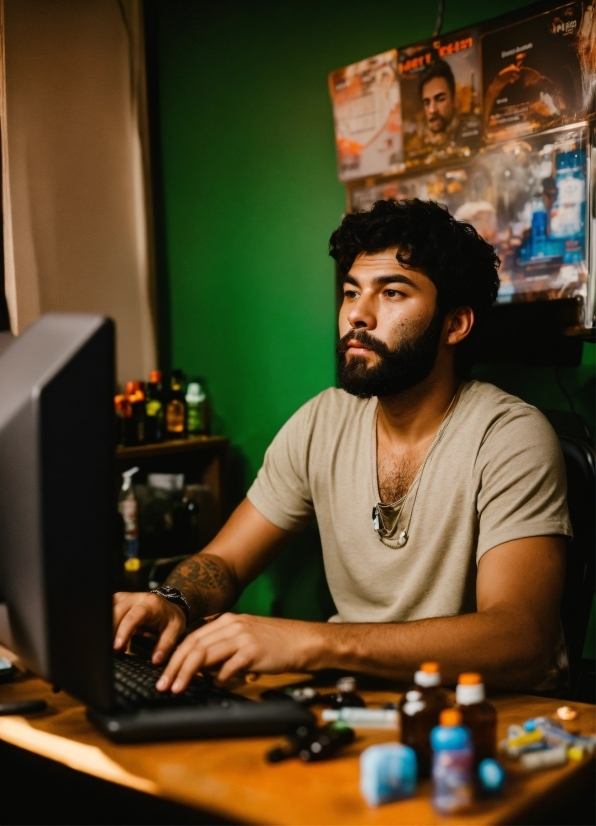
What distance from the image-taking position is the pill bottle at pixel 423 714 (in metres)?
0.84

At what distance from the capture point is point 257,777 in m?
0.83

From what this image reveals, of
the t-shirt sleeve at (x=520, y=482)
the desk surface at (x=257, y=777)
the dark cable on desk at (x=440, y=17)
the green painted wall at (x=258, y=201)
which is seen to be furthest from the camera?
the green painted wall at (x=258, y=201)

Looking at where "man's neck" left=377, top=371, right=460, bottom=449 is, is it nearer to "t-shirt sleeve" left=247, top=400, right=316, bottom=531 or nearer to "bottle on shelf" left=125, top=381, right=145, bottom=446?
"t-shirt sleeve" left=247, top=400, right=316, bottom=531

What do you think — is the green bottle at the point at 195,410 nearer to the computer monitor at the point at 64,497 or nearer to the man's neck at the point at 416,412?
the man's neck at the point at 416,412

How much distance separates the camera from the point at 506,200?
→ 1.94 metres

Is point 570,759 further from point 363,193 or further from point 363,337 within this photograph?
point 363,193

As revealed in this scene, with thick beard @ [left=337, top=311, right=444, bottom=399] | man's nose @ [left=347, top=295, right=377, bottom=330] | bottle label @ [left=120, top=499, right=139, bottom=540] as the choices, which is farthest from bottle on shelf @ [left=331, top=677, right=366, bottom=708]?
bottle label @ [left=120, top=499, right=139, bottom=540]

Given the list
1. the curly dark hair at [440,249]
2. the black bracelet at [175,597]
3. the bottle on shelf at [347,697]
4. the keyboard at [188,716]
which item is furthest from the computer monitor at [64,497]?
the curly dark hair at [440,249]

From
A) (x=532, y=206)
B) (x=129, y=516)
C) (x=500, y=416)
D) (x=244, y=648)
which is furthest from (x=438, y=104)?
(x=244, y=648)

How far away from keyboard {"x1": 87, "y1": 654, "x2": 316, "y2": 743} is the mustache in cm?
90

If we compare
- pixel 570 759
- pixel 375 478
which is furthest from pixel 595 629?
pixel 570 759

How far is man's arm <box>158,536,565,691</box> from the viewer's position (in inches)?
41.8

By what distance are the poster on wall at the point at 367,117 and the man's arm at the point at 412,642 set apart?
54.3 inches

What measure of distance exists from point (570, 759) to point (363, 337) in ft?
3.38
